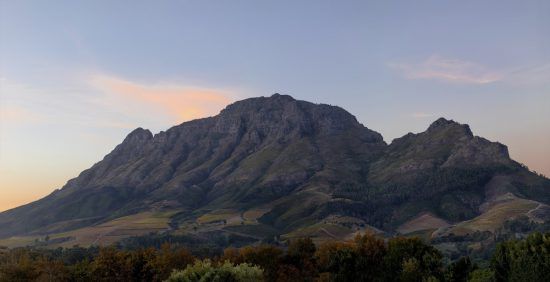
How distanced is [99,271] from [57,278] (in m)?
10.9

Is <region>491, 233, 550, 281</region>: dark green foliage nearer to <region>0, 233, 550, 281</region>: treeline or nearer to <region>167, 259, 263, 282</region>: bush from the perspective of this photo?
<region>0, 233, 550, 281</region>: treeline

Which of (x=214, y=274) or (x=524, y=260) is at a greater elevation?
(x=214, y=274)

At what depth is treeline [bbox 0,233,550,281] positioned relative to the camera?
9794 cm

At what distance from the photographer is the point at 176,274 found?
69.7 metres

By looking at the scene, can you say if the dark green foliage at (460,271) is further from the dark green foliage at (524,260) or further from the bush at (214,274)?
the bush at (214,274)

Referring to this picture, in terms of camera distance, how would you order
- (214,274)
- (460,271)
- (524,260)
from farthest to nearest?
(460,271), (524,260), (214,274)

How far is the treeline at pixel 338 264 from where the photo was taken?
9794cm

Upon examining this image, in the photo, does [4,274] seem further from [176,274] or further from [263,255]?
[263,255]

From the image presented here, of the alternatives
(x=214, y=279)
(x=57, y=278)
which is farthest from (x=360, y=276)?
(x=57, y=278)

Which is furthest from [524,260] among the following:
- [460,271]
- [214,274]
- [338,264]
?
[214,274]

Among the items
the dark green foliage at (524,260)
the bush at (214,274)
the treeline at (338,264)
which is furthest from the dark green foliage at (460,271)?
the bush at (214,274)

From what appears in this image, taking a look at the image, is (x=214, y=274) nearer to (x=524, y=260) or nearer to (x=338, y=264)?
(x=338, y=264)

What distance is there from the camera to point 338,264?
11375 centimetres

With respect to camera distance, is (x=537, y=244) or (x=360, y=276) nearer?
(x=537, y=244)
